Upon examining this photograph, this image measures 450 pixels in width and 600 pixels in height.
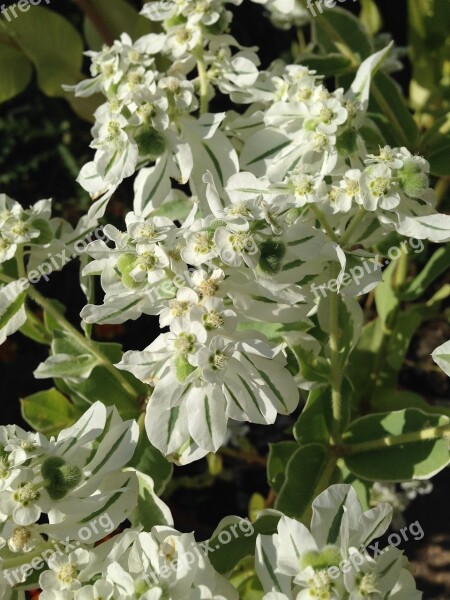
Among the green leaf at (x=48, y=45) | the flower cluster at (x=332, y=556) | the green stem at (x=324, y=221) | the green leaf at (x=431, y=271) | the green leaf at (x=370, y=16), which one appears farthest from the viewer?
the green leaf at (x=370, y=16)

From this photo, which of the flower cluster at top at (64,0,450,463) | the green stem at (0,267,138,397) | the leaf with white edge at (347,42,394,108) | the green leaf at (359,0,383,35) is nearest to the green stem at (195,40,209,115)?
the flower cluster at top at (64,0,450,463)

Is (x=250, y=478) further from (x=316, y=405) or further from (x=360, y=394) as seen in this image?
(x=316, y=405)

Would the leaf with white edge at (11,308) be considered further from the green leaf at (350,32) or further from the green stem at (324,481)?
the green leaf at (350,32)

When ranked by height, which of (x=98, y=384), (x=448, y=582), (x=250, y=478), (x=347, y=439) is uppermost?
(x=98, y=384)

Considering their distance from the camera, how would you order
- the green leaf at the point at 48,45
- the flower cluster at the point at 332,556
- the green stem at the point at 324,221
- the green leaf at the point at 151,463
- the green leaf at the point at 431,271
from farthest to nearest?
1. the green leaf at the point at 48,45
2. the green leaf at the point at 431,271
3. the green leaf at the point at 151,463
4. the green stem at the point at 324,221
5. the flower cluster at the point at 332,556

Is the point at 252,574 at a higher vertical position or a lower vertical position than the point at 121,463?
lower

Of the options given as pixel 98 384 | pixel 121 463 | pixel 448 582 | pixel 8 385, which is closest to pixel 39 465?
pixel 121 463

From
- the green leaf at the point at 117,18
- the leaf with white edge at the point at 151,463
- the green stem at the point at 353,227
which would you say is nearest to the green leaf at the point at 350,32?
the green leaf at the point at 117,18
